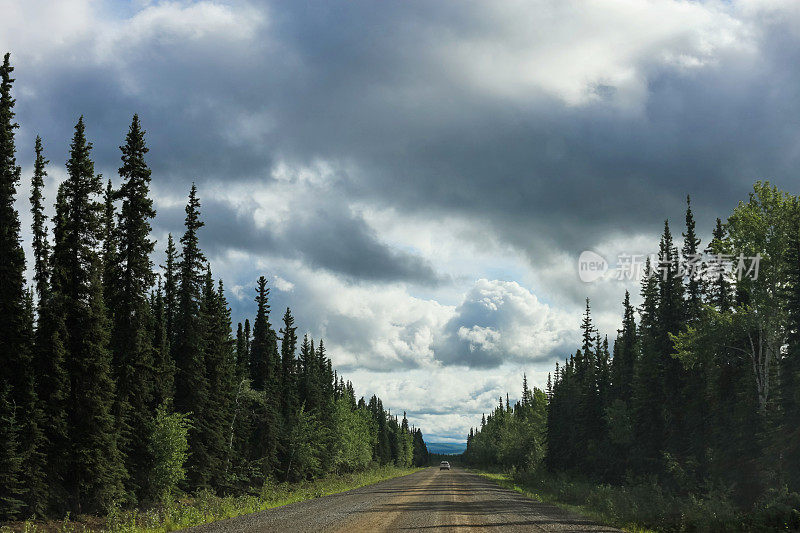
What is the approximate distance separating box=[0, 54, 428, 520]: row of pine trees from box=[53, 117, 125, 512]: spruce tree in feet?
0.19

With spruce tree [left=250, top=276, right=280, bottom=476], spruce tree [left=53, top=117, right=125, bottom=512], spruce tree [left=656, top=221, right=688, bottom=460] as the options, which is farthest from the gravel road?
spruce tree [left=250, top=276, right=280, bottom=476]

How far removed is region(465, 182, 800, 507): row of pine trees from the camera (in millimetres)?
31250

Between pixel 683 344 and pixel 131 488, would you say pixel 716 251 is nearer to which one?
pixel 683 344

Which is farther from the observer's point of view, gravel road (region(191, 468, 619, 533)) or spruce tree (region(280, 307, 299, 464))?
spruce tree (region(280, 307, 299, 464))

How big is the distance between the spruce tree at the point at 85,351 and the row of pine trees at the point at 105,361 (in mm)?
56

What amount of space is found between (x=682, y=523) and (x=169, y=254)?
36.6m

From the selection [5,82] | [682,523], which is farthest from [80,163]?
[682,523]

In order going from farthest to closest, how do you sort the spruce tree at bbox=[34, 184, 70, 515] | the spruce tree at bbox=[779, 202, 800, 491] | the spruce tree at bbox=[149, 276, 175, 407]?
the spruce tree at bbox=[149, 276, 175, 407] < the spruce tree at bbox=[779, 202, 800, 491] < the spruce tree at bbox=[34, 184, 70, 515]

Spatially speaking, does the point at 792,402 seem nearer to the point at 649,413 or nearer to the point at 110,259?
the point at 649,413

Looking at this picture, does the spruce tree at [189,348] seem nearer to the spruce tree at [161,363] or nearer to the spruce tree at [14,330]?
the spruce tree at [161,363]

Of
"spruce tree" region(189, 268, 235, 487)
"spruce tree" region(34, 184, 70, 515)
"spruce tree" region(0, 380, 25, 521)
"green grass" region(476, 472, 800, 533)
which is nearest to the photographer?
"green grass" region(476, 472, 800, 533)

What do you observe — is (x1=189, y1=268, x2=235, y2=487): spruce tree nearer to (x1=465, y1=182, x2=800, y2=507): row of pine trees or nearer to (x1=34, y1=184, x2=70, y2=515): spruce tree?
(x1=34, y1=184, x2=70, y2=515): spruce tree

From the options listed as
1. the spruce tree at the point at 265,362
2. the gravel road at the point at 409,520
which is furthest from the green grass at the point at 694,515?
the spruce tree at the point at 265,362

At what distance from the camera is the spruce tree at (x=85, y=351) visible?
27613 millimetres
